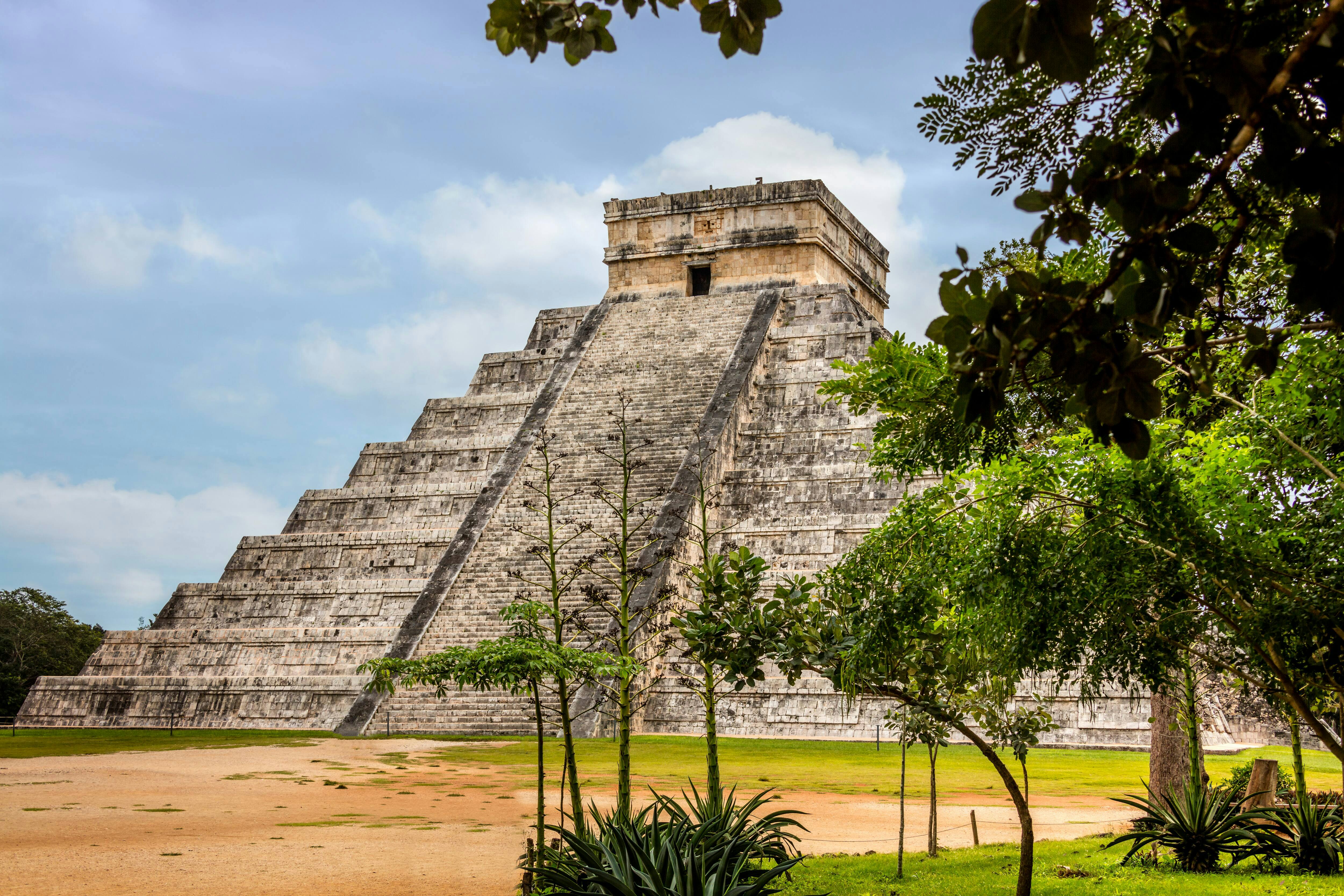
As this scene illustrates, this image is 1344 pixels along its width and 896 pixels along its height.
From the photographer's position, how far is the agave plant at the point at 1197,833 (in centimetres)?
687

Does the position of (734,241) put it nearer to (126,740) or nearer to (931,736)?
(126,740)

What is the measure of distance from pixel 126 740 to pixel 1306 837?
588 inches

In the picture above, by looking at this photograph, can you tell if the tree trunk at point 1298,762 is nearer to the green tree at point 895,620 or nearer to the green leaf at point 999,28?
the green tree at point 895,620

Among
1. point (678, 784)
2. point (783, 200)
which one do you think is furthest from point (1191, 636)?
point (783, 200)

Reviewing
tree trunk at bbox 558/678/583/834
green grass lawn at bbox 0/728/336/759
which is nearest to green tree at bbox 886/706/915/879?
tree trunk at bbox 558/678/583/834

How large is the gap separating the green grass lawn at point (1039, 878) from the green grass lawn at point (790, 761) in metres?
2.76

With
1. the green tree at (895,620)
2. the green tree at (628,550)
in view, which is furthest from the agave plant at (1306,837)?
the green tree at (628,550)

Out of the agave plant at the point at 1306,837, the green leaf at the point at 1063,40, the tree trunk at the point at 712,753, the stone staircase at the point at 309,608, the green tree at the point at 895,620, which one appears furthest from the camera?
the stone staircase at the point at 309,608

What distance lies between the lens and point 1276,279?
515cm

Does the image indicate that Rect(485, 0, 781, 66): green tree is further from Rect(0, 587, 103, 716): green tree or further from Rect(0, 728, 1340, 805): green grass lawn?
Rect(0, 587, 103, 716): green tree

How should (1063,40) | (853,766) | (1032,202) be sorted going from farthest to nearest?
1. (853,766)
2. (1032,202)
3. (1063,40)

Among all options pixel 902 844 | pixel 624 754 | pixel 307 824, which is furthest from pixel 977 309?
pixel 307 824

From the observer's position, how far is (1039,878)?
21.9 ft

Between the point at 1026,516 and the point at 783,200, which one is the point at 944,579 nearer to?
the point at 1026,516
